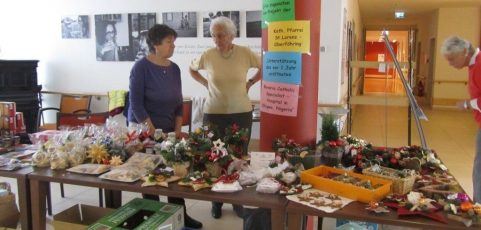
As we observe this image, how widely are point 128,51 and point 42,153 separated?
323 centimetres

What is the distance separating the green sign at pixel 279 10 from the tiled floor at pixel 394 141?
1150 mm

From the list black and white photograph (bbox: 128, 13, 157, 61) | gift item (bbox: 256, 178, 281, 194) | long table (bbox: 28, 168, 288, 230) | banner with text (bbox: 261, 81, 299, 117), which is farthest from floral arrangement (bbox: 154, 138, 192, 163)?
black and white photograph (bbox: 128, 13, 157, 61)

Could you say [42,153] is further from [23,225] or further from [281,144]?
[281,144]

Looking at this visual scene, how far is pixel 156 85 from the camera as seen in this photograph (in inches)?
103

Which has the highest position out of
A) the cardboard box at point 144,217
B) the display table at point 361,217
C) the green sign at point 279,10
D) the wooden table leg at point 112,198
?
the green sign at point 279,10

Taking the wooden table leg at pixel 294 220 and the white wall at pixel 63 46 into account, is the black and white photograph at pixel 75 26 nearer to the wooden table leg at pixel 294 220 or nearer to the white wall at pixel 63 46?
the white wall at pixel 63 46

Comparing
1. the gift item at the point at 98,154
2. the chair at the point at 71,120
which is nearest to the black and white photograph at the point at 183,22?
the chair at the point at 71,120

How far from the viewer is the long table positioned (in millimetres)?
1587

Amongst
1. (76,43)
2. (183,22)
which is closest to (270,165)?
(183,22)

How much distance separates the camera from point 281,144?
2.08 metres

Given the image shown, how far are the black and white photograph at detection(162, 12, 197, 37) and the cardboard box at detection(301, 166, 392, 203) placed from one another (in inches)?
132

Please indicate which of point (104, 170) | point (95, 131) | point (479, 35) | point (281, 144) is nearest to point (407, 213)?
point (281, 144)

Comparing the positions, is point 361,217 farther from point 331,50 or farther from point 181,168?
point 331,50

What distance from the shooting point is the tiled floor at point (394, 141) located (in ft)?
10.7
